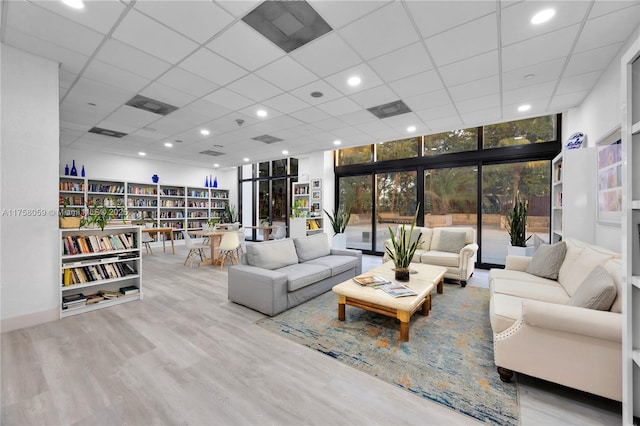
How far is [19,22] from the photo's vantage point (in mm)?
2336

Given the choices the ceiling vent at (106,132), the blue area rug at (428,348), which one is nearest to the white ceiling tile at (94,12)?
the blue area rug at (428,348)

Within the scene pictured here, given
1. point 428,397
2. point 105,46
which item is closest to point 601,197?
point 428,397

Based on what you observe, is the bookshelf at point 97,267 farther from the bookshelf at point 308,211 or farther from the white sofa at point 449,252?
the white sofa at point 449,252

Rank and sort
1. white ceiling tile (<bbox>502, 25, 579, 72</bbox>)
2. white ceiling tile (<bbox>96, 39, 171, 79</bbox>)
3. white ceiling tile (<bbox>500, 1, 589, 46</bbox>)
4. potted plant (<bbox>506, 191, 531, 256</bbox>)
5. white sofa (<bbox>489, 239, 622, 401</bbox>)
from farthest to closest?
potted plant (<bbox>506, 191, 531, 256</bbox>) < white ceiling tile (<bbox>96, 39, 171, 79</bbox>) < white ceiling tile (<bbox>502, 25, 579, 72</bbox>) < white ceiling tile (<bbox>500, 1, 589, 46</bbox>) < white sofa (<bbox>489, 239, 622, 401</bbox>)

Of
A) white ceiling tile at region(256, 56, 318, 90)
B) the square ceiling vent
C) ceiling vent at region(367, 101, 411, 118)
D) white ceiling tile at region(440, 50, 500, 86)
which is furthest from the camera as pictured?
the square ceiling vent

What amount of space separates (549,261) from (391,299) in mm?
2159

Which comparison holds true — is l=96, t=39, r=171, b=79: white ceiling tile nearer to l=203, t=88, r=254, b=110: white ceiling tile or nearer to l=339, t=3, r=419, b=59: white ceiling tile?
l=203, t=88, r=254, b=110: white ceiling tile

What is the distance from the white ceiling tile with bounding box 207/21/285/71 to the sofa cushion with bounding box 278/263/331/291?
2500 mm

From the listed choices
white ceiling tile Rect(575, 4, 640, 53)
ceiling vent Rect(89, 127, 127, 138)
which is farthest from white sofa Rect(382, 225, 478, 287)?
ceiling vent Rect(89, 127, 127, 138)

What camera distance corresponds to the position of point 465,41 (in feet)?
8.33

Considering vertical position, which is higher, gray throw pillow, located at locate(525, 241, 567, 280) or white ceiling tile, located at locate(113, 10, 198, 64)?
white ceiling tile, located at locate(113, 10, 198, 64)

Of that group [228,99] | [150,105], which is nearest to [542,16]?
[228,99]

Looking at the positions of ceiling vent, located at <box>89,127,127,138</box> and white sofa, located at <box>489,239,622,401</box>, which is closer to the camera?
white sofa, located at <box>489,239,622,401</box>

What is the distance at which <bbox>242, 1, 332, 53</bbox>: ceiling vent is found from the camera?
2152 millimetres
